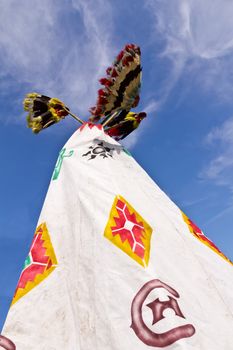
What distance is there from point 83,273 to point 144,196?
0.94 m

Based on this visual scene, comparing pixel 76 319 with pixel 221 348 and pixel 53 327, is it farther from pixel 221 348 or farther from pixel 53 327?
pixel 221 348

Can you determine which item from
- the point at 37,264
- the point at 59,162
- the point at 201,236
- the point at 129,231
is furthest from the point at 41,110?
the point at 201,236

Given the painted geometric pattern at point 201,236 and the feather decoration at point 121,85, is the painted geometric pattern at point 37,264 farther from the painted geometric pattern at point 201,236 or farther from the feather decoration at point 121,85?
the feather decoration at point 121,85

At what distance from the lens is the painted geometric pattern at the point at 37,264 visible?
2693mm

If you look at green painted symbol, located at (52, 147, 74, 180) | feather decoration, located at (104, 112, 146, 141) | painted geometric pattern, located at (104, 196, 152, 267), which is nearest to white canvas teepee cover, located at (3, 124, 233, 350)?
painted geometric pattern, located at (104, 196, 152, 267)

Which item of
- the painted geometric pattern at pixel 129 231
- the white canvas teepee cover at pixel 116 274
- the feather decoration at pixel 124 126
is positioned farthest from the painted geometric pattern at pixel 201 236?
the feather decoration at pixel 124 126

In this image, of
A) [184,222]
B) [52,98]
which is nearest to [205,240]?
[184,222]

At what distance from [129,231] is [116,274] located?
41 centimetres

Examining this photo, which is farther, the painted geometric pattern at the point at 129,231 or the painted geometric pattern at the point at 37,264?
the painted geometric pattern at the point at 37,264

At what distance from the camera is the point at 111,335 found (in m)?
2.14

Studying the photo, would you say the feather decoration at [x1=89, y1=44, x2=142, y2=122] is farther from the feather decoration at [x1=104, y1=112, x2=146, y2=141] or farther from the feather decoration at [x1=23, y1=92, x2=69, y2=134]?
the feather decoration at [x1=23, y1=92, x2=69, y2=134]

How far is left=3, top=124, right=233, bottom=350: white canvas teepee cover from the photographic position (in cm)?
213

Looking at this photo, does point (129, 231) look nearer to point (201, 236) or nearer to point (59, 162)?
point (201, 236)

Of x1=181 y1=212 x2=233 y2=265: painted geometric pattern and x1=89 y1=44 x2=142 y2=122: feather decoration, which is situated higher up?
x1=89 y1=44 x2=142 y2=122: feather decoration
